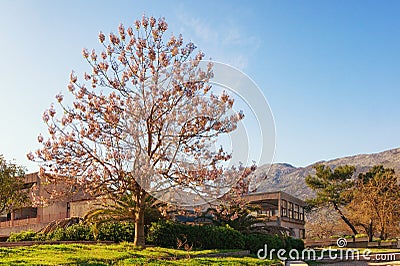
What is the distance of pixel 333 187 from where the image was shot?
1781 inches

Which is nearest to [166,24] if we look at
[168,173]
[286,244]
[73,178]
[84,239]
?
[168,173]

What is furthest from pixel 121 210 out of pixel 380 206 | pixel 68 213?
pixel 380 206

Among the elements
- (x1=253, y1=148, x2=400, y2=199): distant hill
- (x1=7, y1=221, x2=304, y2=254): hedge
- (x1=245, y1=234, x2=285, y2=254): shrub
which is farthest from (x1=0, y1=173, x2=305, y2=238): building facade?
(x1=253, y1=148, x2=400, y2=199): distant hill

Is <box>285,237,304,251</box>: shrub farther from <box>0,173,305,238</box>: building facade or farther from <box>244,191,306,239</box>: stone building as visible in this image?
<box>244,191,306,239</box>: stone building

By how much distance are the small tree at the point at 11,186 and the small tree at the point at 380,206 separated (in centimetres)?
2440

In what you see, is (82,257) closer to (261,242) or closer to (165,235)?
(165,235)

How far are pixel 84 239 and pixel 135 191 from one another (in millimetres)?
3079

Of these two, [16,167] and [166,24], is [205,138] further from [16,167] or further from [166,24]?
[16,167]

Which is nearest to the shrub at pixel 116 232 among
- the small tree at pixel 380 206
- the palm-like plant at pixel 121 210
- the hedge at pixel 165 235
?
the hedge at pixel 165 235

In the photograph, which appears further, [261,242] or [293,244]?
[293,244]

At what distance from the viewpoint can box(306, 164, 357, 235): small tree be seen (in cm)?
4416

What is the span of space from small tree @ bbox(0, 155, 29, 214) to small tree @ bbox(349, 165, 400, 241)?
2440 centimetres

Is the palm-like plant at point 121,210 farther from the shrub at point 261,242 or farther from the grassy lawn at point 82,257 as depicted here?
the shrub at point 261,242

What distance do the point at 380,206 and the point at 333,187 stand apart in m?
10.5
